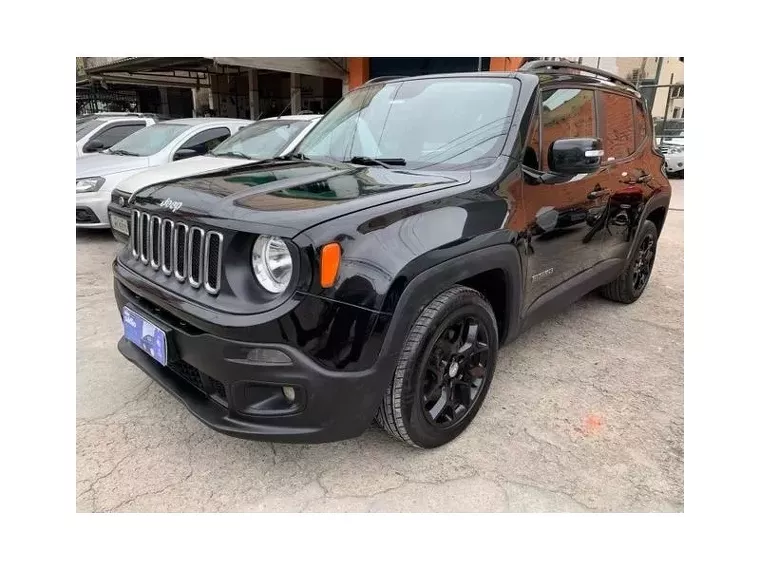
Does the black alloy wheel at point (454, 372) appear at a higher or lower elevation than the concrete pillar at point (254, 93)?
lower

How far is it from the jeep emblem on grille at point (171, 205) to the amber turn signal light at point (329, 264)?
0.79 m

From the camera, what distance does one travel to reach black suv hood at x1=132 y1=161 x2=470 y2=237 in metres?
1.99

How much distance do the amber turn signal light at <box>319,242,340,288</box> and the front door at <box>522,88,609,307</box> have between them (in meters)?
1.23

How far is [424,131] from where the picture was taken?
2926 millimetres

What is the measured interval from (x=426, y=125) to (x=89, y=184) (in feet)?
16.2

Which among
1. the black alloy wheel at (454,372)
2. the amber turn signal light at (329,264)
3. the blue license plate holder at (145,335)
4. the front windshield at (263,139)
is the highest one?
the front windshield at (263,139)

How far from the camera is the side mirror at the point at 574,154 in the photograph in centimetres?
265

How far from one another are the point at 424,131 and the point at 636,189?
1.91m

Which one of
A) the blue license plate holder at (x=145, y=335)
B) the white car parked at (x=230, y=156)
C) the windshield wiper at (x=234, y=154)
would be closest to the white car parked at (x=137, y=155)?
the white car parked at (x=230, y=156)

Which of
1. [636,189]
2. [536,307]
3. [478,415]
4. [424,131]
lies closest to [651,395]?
[536,307]

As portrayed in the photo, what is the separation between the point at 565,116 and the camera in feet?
10.2

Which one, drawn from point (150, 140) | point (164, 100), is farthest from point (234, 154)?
point (164, 100)

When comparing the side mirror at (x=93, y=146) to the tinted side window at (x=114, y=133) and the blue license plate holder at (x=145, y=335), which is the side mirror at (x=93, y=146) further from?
the blue license plate holder at (x=145, y=335)

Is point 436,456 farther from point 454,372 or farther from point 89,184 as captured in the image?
point 89,184
